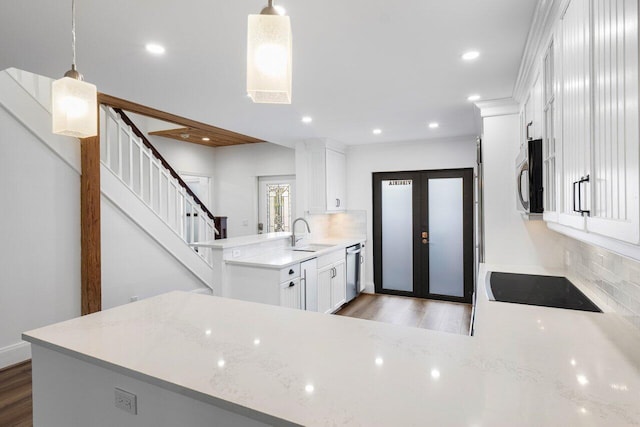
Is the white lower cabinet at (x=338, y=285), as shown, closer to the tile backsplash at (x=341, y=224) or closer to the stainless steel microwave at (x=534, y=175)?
the tile backsplash at (x=341, y=224)

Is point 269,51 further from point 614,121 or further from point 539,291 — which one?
point 539,291

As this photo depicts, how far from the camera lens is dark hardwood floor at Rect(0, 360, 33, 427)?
2303mm

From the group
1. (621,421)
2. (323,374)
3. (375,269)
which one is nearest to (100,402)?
(323,374)

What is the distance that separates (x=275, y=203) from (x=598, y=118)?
569 cm

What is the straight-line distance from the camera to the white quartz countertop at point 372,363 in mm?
814

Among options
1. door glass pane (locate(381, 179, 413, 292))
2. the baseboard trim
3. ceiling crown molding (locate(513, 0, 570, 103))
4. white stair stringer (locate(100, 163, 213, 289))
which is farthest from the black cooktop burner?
the baseboard trim

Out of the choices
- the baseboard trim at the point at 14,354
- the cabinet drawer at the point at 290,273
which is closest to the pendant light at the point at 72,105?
the cabinet drawer at the point at 290,273

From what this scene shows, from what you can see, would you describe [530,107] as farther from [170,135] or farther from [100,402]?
[170,135]

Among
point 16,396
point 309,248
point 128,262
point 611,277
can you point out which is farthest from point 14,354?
point 611,277

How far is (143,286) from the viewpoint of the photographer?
13.1ft

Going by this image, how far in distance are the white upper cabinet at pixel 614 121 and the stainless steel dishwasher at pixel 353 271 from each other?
12.7 ft

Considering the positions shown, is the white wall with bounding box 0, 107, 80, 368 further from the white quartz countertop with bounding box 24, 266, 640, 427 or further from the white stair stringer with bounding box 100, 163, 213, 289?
the white quartz countertop with bounding box 24, 266, 640, 427

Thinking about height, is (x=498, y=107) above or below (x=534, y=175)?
above

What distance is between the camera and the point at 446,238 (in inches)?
200
